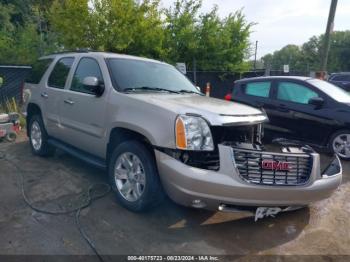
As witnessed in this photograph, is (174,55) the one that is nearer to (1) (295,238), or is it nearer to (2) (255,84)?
(2) (255,84)

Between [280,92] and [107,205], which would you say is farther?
[280,92]

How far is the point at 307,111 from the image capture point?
21.5 ft

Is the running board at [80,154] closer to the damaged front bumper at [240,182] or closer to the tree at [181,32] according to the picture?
the damaged front bumper at [240,182]

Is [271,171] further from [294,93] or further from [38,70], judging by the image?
[38,70]

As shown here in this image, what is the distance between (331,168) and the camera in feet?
12.4

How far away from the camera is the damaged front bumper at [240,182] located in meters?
3.13

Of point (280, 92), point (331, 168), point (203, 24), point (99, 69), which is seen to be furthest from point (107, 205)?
point (203, 24)

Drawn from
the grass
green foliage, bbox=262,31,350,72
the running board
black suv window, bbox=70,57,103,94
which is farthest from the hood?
green foliage, bbox=262,31,350,72

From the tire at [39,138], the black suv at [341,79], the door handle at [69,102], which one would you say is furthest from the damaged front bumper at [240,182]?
the black suv at [341,79]

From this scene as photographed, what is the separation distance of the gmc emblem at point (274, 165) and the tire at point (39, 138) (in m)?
3.84

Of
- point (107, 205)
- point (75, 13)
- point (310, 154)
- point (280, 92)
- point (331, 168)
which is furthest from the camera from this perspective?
point (75, 13)

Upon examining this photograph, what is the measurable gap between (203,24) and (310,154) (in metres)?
12.2

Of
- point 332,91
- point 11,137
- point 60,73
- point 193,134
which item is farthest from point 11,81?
point 332,91

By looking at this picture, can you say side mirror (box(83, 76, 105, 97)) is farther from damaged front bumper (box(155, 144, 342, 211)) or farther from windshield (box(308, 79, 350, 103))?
windshield (box(308, 79, 350, 103))
